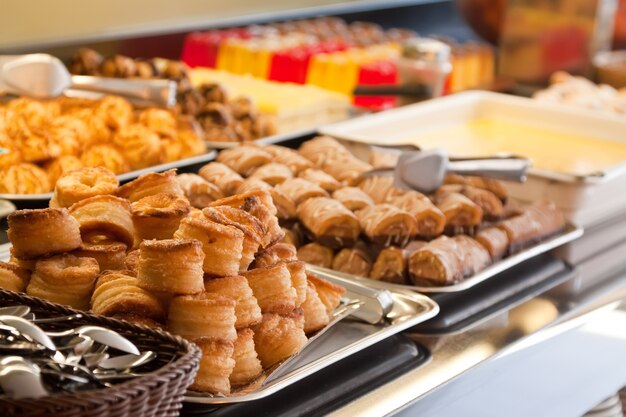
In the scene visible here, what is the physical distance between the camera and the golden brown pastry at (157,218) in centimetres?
149

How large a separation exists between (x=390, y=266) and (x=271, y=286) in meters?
0.47

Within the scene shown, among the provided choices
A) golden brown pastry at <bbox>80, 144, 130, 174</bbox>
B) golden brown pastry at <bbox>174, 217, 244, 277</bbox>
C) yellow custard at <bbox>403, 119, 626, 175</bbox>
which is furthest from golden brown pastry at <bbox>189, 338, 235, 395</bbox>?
yellow custard at <bbox>403, 119, 626, 175</bbox>

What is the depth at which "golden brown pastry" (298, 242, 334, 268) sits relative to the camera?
1972mm

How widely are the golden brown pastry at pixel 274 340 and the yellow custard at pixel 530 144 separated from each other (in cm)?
137

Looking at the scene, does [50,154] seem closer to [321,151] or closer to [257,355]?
[321,151]

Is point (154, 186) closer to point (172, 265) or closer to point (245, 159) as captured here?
point (172, 265)

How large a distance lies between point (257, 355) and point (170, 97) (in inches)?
51.3

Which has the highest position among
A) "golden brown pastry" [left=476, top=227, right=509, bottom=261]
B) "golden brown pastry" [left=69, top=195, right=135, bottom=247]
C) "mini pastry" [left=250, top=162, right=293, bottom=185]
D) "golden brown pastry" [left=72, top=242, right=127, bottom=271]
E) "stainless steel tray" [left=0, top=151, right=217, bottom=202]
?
"golden brown pastry" [left=69, top=195, right=135, bottom=247]

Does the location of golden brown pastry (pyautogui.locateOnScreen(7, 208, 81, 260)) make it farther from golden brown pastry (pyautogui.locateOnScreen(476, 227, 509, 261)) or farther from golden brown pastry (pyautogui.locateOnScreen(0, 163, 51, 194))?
golden brown pastry (pyautogui.locateOnScreen(476, 227, 509, 261))

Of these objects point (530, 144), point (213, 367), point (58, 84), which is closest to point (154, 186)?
point (213, 367)

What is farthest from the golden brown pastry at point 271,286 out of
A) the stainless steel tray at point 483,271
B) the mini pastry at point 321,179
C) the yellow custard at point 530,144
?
the yellow custard at point 530,144

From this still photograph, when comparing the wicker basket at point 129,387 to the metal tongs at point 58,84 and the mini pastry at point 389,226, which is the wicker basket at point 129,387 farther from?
the metal tongs at point 58,84

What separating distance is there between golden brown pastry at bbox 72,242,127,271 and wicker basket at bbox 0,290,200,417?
0.18 m

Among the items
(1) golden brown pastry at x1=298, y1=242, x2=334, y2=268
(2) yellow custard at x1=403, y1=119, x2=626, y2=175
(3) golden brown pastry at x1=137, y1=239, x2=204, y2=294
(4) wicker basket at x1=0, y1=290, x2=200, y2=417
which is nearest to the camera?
(4) wicker basket at x1=0, y1=290, x2=200, y2=417
